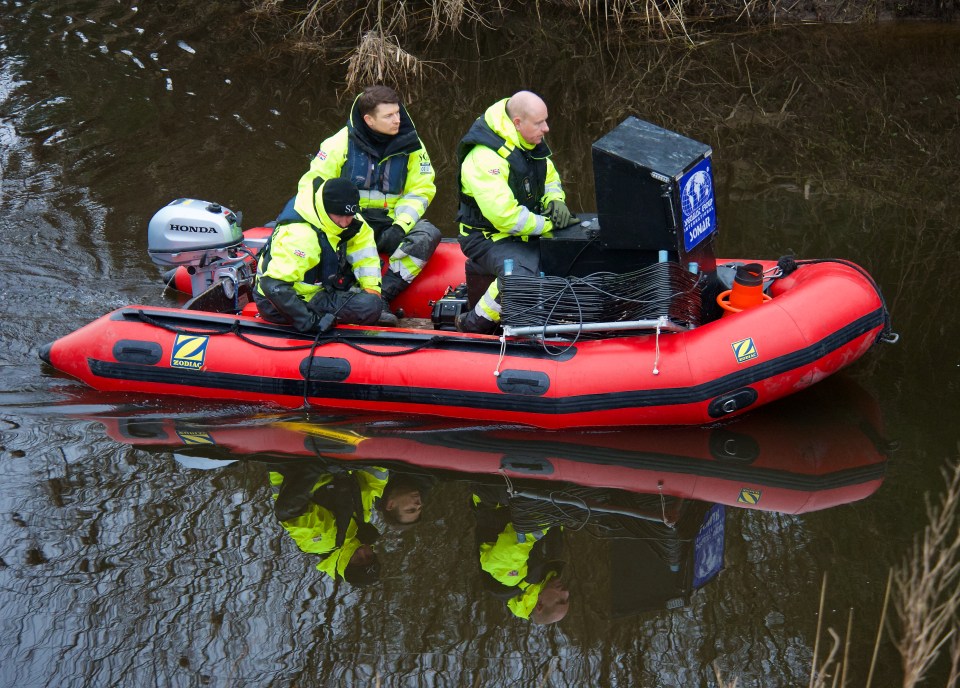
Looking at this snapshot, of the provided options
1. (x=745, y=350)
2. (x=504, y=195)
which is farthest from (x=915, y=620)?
(x=504, y=195)

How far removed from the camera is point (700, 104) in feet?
29.4

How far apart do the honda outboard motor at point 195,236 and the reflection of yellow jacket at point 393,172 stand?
2.01 feet

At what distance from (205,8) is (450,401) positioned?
25.4 ft

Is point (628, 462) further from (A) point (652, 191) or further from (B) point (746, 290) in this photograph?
(A) point (652, 191)

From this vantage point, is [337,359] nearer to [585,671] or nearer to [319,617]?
[319,617]

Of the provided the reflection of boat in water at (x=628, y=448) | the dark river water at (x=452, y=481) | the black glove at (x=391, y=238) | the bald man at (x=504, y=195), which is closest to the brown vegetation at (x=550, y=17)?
the dark river water at (x=452, y=481)

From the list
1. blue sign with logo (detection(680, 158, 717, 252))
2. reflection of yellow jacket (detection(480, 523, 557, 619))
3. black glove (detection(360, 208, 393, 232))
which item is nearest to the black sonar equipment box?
blue sign with logo (detection(680, 158, 717, 252))

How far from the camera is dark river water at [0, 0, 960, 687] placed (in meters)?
3.82

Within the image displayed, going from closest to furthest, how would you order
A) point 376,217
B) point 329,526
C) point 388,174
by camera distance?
point 329,526 → point 388,174 → point 376,217

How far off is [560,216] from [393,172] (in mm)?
967

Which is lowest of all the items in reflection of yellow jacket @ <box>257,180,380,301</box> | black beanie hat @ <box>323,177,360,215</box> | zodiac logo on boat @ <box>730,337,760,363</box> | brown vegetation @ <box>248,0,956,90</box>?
brown vegetation @ <box>248,0,956,90</box>

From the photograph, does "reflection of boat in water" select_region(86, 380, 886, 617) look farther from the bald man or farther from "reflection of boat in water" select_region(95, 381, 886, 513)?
the bald man

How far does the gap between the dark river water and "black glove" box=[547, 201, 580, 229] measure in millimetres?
1036

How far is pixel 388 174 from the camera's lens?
5461 mm
